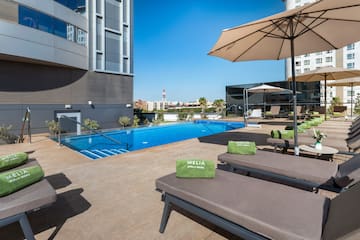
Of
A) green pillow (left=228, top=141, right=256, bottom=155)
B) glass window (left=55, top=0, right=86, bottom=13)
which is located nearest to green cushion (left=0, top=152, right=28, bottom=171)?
green pillow (left=228, top=141, right=256, bottom=155)

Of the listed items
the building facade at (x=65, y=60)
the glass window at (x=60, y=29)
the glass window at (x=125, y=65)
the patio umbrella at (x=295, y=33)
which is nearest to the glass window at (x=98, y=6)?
the building facade at (x=65, y=60)

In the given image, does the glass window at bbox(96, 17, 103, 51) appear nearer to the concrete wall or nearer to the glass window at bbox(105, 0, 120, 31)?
the glass window at bbox(105, 0, 120, 31)

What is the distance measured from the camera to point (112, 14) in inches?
575

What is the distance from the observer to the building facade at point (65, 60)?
31.7ft

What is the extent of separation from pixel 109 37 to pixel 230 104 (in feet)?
36.3

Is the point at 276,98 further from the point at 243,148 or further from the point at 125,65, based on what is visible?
the point at 243,148

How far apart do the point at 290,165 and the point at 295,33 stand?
283cm

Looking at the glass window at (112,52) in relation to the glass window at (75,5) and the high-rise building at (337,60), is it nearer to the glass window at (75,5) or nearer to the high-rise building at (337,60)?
the glass window at (75,5)

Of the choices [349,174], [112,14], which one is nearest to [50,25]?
[112,14]

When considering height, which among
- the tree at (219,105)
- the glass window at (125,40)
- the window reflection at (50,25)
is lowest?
the tree at (219,105)

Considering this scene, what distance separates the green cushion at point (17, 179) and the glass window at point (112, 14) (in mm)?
14490

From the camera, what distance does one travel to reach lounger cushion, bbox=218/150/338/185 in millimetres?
2447

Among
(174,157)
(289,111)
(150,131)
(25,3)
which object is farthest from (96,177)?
(289,111)

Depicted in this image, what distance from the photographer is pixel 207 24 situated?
17.6m
